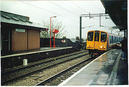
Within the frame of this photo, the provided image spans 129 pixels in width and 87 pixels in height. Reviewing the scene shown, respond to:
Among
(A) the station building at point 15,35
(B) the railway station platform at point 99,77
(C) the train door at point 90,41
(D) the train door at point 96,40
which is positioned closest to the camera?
(B) the railway station platform at point 99,77

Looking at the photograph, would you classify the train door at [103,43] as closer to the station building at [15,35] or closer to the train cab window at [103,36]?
the train cab window at [103,36]

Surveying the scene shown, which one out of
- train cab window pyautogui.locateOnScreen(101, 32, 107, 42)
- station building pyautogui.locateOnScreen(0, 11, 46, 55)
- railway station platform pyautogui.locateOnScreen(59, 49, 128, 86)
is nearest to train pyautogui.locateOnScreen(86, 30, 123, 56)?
train cab window pyautogui.locateOnScreen(101, 32, 107, 42)

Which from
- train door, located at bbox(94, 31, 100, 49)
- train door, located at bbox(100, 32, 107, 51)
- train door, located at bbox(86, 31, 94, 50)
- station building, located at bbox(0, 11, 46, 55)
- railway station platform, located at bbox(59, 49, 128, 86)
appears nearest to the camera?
railway station platform, located at bbox(59, 49, 128, 86)

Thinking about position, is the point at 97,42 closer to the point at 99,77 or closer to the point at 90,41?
the point at 90,41

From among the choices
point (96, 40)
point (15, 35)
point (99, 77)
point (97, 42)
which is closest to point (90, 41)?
point (96, 40)

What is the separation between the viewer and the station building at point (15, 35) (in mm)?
14320

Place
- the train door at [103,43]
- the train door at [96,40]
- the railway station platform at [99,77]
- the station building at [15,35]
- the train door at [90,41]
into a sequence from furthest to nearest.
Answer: the train door at [90,41] → the train door at [96,40] → the train door at [103,43] → the station building at [15,35] → the railway station platform at [99,77]

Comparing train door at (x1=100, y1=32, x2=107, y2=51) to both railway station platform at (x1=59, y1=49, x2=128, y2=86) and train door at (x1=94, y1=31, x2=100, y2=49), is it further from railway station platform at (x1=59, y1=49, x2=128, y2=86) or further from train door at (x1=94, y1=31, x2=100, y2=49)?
railway station platform at (x1=59, y1=49, x2=128, y2=86)

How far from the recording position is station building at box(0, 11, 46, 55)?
14320 mm

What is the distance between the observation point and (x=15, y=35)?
15.8 m

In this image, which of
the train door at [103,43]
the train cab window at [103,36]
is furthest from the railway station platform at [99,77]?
the train cab window at [103,36]

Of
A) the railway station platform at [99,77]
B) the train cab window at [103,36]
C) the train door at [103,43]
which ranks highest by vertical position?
the train cab window at [103,36]

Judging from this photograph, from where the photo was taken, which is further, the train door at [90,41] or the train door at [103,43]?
the train door at [90,41]

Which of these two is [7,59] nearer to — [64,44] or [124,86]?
[124,86]
